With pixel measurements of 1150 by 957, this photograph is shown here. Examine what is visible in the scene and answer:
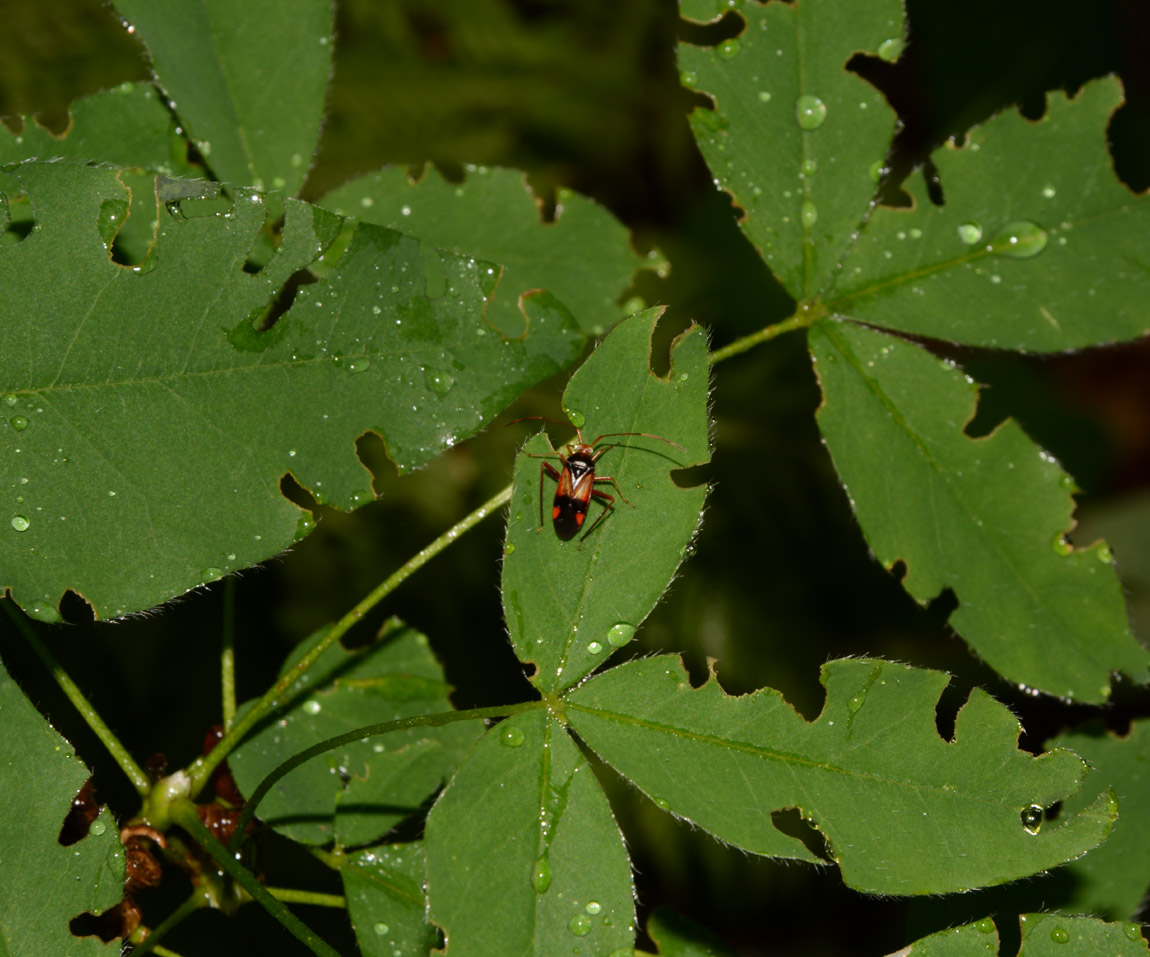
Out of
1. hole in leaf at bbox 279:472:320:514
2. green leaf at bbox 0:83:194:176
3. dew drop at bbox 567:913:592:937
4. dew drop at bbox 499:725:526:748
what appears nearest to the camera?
dew drop at bbox 567:913:592:937

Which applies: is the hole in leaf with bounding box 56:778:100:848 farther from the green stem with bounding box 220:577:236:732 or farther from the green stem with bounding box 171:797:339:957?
the green stem with bounding box 220:577:236:732

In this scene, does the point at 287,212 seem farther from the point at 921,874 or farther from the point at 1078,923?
the point at 1078,923

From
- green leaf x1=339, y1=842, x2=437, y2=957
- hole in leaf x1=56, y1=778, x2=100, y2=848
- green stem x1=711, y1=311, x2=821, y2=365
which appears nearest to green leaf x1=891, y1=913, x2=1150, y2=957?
green leaf x1=339, y1=842, x2=437, y2=957

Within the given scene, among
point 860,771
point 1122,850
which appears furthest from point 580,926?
point 1122,850

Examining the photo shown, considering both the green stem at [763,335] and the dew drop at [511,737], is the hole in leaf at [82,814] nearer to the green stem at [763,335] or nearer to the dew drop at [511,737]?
the dew drop at [511,737]

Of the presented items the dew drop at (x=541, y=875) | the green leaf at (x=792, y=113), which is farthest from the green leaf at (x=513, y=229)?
the dew drop at (x=541, y=875)

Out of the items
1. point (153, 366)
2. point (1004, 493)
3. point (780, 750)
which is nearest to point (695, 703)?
point (780, 750)

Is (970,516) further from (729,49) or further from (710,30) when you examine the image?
(710,30)
